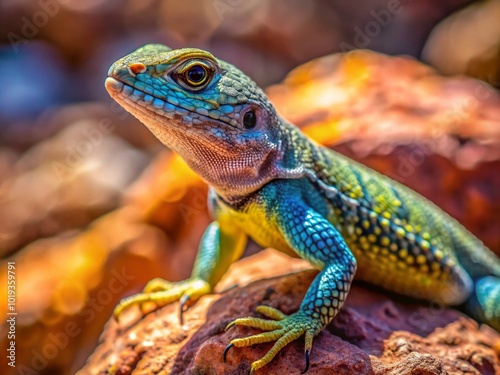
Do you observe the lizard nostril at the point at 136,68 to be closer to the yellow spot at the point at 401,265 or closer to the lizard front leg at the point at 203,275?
the lizard front leg at the point at 203,275

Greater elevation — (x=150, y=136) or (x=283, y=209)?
(x=283, y=209)

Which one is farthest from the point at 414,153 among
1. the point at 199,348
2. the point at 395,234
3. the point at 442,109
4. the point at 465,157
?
the point at 199,348

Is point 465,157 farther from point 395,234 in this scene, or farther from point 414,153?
point 395,234

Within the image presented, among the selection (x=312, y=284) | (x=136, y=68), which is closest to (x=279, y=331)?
(x=312, y=284)

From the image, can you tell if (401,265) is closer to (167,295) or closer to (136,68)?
(167,295)

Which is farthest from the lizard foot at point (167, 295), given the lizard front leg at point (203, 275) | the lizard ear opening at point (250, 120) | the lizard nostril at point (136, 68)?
the lizard nostril at point (136, 68)

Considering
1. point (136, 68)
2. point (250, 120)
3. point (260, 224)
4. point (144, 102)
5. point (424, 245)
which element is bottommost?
point (424, 245)

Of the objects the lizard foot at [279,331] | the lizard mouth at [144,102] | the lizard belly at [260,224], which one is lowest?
the lizard foot at [279,331]
